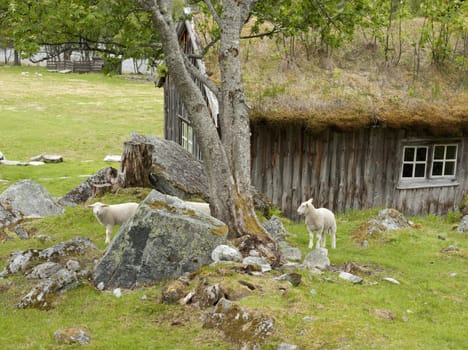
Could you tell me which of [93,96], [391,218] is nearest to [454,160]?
[391,218]

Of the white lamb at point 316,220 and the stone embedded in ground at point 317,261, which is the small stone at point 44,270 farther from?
the white lamb at point 316,220

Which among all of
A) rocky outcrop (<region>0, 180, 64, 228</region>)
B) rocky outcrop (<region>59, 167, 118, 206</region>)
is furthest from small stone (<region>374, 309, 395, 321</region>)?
rocky outcrop (<region>59, 167, 118, 206</region>)

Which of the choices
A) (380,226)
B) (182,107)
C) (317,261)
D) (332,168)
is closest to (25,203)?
(182,107)

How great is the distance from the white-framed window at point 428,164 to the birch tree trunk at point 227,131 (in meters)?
7.98

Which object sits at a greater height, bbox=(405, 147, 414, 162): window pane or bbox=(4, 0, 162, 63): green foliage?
bbox=(4, 0, 162, 63): green foliage

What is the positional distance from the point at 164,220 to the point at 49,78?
5713 cm

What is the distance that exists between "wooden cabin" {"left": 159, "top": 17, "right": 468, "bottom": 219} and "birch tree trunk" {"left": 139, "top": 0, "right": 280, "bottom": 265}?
4.07 m

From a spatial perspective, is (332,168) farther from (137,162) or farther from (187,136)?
(187,136)

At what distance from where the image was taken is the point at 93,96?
51.5 meters

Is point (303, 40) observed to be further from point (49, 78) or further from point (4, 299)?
point (49, 78)

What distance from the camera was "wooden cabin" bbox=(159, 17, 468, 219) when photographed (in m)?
16.8

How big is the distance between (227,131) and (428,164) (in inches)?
361

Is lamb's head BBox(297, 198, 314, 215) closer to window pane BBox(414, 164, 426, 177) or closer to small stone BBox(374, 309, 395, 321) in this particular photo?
small stone BBox(374, 309, 395, 321)

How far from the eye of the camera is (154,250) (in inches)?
390
